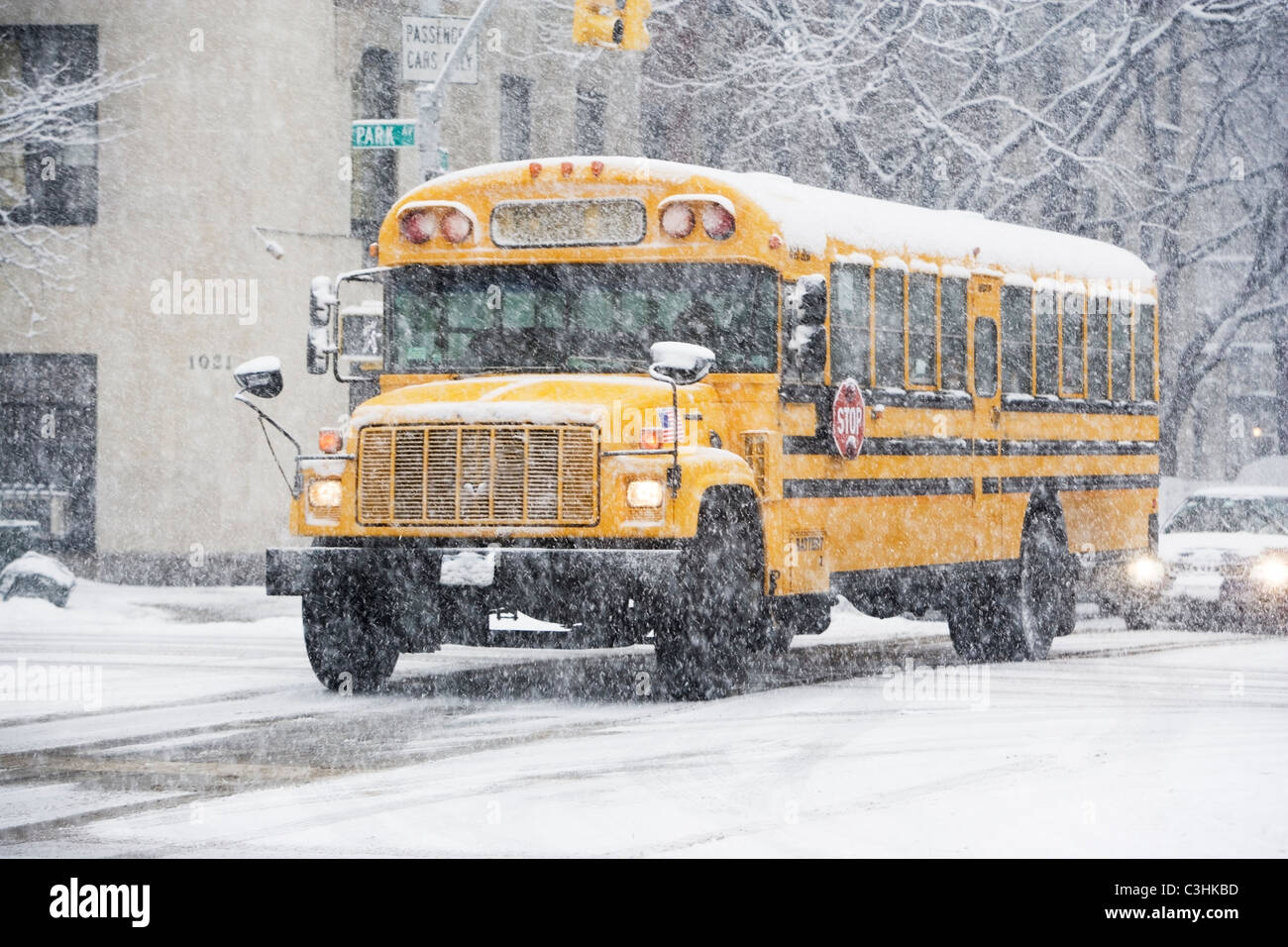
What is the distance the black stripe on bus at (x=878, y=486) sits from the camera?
45.9ft

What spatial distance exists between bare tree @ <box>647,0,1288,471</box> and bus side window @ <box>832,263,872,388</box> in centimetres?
1353

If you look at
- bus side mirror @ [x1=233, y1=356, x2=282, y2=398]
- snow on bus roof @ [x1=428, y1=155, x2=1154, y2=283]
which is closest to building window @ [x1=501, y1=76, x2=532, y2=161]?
snow on bus roof @ [x1=428, y1=155, x2=1154, y2=283]

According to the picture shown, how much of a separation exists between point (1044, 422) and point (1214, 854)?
9.18m

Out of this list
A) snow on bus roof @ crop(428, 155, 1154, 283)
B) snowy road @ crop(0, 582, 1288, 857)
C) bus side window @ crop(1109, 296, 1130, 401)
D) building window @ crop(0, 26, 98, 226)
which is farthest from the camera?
building window @ crop(0, 26, 98, 226)

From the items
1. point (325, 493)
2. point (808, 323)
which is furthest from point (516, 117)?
point (325, 493)

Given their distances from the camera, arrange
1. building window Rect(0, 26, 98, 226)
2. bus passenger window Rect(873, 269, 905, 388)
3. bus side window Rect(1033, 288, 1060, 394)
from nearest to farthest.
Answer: bus passenger window Rect(873, 269, 905, 388), bus side window Rect(1033, 288, 1060, 394), building window Rect(0, 26, 98, 226)

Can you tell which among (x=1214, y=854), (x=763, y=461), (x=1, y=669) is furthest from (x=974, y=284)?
(x=1214, y=854)

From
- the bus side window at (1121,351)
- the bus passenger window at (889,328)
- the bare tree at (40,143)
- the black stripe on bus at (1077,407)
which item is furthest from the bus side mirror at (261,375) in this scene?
the bare tree at (40,143)

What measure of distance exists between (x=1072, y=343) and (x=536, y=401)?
609cm

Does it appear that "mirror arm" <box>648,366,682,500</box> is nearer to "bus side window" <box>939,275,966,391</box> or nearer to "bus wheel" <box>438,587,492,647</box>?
"bus wheel" <box>438,587,492,647</box>

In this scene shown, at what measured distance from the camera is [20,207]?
27.1 meters

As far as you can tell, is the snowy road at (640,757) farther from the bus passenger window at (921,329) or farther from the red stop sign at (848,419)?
the bus passenger window at (921,329)

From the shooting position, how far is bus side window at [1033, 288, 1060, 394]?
17.0 m

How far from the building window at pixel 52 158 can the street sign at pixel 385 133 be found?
8.26m
